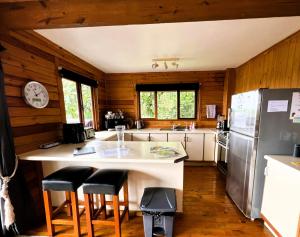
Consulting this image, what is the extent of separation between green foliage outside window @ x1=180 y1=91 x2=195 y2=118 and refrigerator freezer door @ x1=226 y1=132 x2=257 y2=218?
6.07 feet

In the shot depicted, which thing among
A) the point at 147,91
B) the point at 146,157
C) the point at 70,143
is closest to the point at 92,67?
the point at 147,91

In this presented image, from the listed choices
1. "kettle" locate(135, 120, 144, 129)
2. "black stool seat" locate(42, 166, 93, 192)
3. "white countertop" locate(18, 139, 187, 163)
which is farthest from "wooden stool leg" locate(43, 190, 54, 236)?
"kettle" locate(135, 120, 144, 129)

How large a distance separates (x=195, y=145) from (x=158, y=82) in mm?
1829

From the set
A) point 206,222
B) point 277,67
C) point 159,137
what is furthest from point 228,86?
point 206,222

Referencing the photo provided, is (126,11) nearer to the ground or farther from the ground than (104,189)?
farther from the ground

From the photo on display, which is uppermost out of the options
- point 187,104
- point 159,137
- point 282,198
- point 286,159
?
point 187,104

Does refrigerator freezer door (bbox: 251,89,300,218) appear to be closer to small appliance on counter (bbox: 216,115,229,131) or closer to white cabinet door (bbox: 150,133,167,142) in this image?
small appliance on counter (bbox: 216,115,229,131)

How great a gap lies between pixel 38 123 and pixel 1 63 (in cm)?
76

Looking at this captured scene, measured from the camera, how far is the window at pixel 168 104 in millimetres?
4043

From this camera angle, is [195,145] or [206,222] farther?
[195,145]

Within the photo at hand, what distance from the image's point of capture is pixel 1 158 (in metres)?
1.43

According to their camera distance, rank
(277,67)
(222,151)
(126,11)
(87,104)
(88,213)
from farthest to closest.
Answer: (87,104), (222,151), (277,67), (88,213), (126,11)

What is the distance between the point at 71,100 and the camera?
281cm

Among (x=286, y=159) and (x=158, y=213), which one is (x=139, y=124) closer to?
(x=158, y=213)
